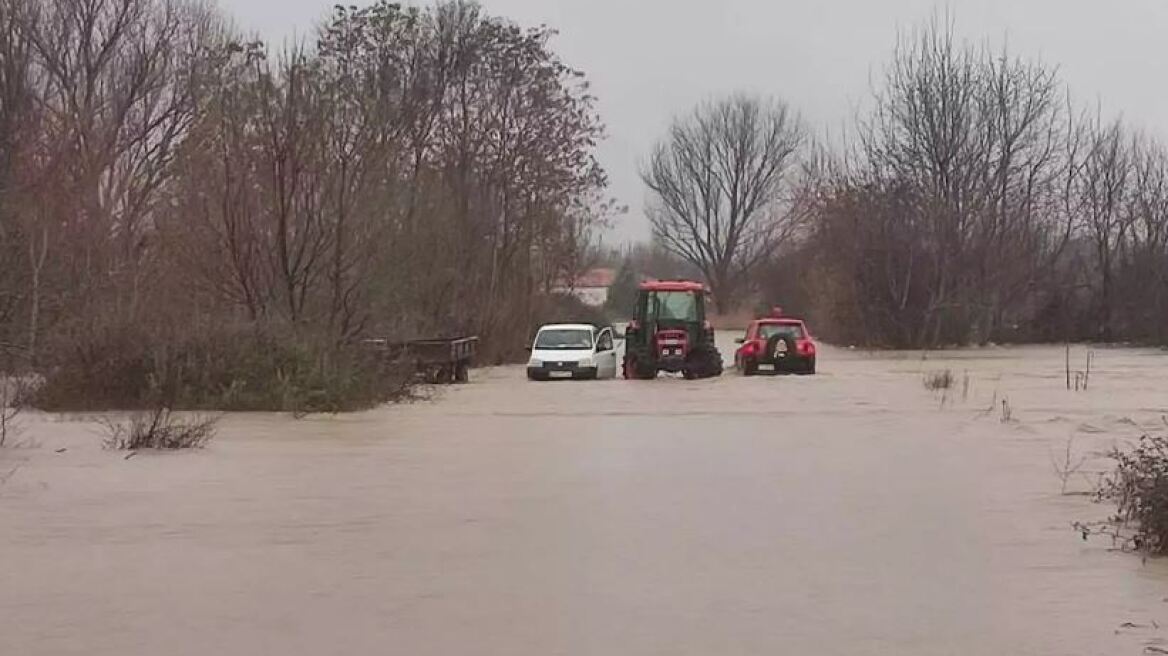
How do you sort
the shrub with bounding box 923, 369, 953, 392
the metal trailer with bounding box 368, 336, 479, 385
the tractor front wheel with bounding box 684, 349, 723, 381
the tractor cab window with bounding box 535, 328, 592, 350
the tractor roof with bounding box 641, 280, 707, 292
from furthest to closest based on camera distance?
the tractor cab window with bounding box 535, 328, 592, 350 → the tractor roof with bounding box 641, 280, 707, 292 → the tractor front wheel with bounding box 684, 349, 723, 381 → the shrub with bounding box 923, 369, 953, 392 → the metal trailer with bounding box 368, 336, 479, 385

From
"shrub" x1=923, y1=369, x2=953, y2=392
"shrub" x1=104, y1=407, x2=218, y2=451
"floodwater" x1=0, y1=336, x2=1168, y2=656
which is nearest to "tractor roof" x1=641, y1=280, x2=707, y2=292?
"shrub" x1=923, y1=369, x2=953, y2=392

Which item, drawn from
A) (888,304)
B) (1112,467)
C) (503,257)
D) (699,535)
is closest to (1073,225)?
(888,304)

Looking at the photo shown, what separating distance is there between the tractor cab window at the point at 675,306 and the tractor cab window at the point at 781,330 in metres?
2.63

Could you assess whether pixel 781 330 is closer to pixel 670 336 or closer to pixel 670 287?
pixel 670 287

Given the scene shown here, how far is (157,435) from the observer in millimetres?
16891

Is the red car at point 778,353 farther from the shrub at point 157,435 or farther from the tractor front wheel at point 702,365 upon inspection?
the shrub at point 157,435

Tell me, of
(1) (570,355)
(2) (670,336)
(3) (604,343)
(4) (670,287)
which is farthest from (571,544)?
(3) (604,343)

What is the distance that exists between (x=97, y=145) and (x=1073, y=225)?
39568 millimetres

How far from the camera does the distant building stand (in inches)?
2132

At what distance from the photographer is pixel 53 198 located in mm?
30094

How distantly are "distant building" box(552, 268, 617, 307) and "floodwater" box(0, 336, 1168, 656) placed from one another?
33.7 meters

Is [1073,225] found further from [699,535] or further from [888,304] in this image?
[699,535]

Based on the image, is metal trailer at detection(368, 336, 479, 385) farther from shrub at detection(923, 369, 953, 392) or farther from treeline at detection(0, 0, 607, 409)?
shrub at detection(923, 369, 953, 392)

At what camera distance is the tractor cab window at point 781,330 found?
34188mm
